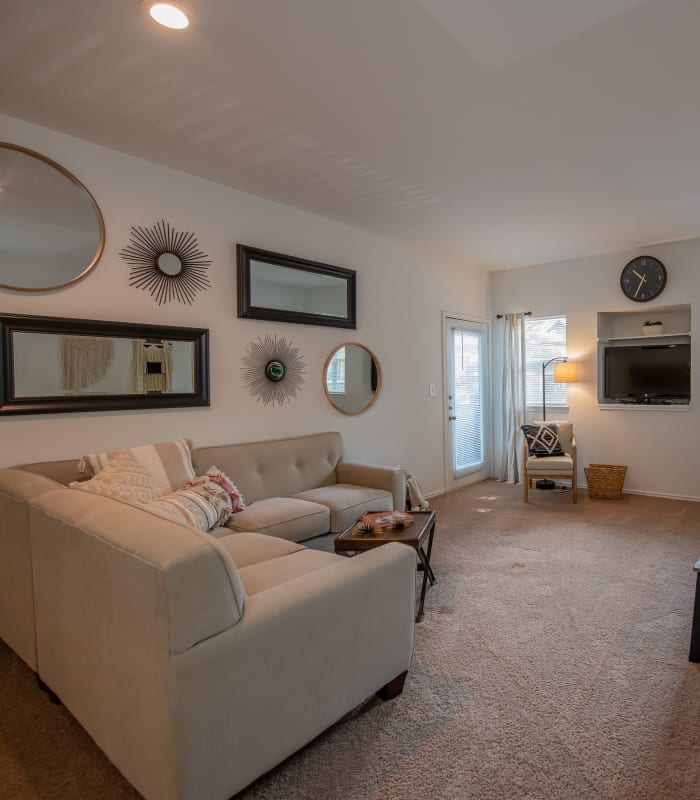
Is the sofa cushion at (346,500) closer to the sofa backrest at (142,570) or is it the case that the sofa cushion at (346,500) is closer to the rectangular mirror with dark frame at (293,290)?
the rectangular mirror with dark frame at (293,290)

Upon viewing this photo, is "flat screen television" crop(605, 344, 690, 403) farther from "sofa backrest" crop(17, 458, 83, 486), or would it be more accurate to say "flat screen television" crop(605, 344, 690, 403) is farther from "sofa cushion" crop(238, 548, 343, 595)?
"sofa backrest" crop(17, 458, 83, 486)

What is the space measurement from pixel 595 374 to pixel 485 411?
1.30 metres

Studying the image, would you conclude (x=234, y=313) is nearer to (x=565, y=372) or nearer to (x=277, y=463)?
(x=277, y=463)

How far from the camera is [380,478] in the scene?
12.6ft

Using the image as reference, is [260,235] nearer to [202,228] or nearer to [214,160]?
[202,228]

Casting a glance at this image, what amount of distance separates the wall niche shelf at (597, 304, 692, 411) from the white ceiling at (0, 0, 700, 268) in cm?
187

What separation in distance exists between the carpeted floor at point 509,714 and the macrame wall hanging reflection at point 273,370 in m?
1.71

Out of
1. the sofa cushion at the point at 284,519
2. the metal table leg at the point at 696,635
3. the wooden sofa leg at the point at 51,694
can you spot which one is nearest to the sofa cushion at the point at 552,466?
the sofa cushion at the point at 284,519

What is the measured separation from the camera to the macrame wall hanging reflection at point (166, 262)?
122 inches

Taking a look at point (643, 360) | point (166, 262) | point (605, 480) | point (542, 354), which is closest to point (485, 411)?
point (542, 354)

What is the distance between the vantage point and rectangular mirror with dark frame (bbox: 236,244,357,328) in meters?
3.68

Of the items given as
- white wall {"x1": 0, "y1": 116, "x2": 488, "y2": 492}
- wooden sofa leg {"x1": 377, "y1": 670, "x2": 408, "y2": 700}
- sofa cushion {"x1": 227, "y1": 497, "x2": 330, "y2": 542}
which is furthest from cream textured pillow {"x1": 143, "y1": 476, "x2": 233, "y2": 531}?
wooden sofa leg {"x1": 377, "y1": 670, "x2": 408, "y2": 700}

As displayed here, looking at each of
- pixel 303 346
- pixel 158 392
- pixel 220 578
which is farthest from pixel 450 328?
pixel 220 578

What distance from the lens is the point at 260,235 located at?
3.82 m
